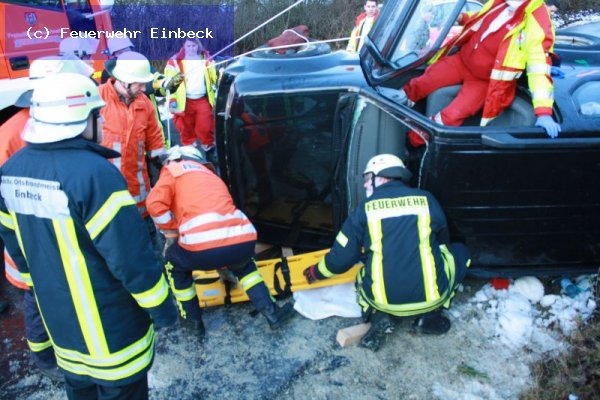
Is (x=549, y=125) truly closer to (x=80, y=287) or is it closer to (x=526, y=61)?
(x=526, y=61)

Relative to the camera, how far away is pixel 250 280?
9.81 feet

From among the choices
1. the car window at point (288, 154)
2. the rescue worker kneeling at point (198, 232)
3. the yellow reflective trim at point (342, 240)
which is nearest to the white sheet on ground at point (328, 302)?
the rescue worker kneeling at point (198, 232)

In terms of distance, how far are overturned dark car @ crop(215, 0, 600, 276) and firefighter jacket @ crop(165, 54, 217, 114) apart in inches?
77.3

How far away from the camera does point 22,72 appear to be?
460 cm

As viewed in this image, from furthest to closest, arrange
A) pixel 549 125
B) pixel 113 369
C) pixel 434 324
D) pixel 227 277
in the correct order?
pixel 227 277, pixel 434 324, pixel 549 125, pixel 113 369

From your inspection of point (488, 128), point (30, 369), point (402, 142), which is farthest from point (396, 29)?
point (30, 369)

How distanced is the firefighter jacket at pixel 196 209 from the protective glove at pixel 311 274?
17.3 inches

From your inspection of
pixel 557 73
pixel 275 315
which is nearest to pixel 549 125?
pixel 557 73

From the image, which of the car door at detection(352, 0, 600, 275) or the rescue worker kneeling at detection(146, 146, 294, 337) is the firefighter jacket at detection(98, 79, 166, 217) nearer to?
the rescue worker kneeling at detection(146, 146, 294, 337)

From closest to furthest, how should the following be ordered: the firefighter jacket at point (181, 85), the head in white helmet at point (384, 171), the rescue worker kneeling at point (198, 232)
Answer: the head in white helmet at point (384, 171) → the rescue worker kneeling at point (198, 232) → the firefighter jacket at point (181, 85)

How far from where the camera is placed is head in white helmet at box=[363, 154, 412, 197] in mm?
2668

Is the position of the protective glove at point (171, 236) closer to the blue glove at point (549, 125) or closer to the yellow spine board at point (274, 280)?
the yellow spine board at point (274, 280)

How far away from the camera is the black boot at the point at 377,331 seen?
2840mm

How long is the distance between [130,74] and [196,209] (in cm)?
109
